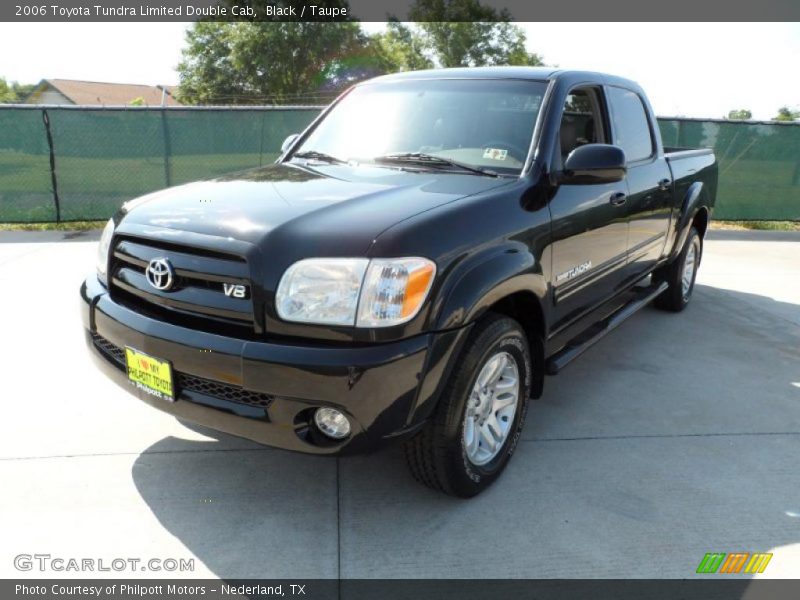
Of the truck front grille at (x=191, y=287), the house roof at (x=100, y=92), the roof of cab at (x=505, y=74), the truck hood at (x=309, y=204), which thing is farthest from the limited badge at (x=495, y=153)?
the house roof at (x=100, y=92)

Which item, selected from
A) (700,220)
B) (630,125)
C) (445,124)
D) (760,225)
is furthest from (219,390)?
(760,225)

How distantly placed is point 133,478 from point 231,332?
1095 mm

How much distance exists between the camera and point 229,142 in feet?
33.1

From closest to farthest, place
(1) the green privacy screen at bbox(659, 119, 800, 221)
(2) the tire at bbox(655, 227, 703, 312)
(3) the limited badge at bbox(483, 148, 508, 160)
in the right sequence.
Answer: (3) the limited badge at bbox(483, 148, 508, 160)
(2) the tire at bbox(655, 227, 703, 312)
(1) the green privacy screen at bbox(659, 119, 800, 221)

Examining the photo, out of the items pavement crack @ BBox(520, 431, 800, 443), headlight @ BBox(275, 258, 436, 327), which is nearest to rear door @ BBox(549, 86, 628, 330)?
pavement crack @ BBox(520, 431, 800, 443)

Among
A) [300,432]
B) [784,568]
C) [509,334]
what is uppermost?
[509,334]

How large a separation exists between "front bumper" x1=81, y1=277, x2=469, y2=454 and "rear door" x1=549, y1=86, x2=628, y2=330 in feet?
3.28

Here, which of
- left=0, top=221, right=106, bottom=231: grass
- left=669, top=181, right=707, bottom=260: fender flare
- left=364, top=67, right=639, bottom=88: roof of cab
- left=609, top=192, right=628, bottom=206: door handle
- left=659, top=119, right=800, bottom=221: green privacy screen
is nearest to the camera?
left=364, top=67, right=639, bottom=88: roof of cab

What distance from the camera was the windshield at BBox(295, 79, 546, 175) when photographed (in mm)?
3232

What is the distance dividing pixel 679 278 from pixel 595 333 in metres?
2.18

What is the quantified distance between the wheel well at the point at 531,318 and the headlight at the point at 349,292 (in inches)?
25.9

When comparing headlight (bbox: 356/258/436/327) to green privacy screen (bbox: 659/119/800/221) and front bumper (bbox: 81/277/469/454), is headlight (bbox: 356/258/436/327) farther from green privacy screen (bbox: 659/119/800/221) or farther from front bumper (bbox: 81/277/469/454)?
green privacy screen (bbox: 659/119/800/221)

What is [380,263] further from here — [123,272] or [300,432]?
[123,272]

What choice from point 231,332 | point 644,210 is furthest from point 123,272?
point 644,210
